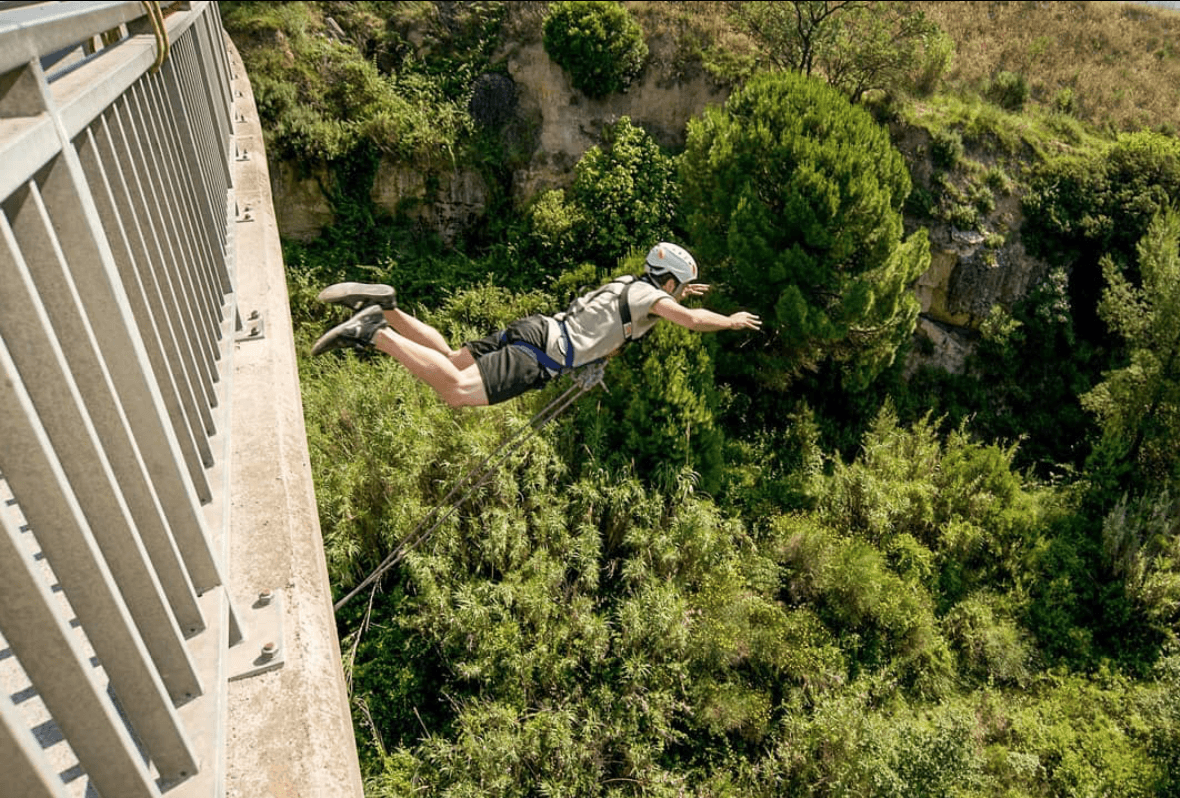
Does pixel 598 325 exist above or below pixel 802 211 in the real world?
above

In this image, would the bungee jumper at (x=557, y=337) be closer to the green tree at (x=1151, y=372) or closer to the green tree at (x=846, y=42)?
the green tree at (x=1151, y=372)

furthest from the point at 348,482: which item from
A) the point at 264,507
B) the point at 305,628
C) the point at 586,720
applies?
the point at 305,628

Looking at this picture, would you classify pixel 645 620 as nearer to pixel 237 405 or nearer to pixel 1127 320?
pixel 237 405

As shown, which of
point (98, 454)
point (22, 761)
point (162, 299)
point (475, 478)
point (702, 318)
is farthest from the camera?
point (475, 478)

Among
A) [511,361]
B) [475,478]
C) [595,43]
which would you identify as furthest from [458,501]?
[595,43]

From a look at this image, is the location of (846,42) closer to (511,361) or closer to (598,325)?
(598,325)

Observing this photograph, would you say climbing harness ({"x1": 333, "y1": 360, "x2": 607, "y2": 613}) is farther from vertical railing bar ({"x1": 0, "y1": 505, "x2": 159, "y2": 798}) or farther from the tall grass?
the tall grass

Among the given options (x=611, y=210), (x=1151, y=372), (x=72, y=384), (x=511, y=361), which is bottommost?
(x=1151, y=372)

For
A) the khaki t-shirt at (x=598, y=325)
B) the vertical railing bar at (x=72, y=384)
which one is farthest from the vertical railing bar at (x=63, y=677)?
the khaki t-shirt at (x=598, y=325)
